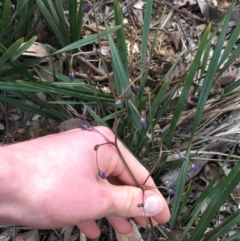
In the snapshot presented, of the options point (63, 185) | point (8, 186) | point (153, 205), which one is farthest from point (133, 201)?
point (8, 186)

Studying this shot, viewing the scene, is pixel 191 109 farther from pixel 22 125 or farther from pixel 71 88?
pixel 22 125

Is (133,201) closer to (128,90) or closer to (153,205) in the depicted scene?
(153,205)

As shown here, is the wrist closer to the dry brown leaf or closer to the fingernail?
the fingernail

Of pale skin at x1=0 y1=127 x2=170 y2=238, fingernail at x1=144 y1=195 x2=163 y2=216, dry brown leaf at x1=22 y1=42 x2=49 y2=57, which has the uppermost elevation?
dry brown leaf at x1=22 y1=42 x2=49 y2=57

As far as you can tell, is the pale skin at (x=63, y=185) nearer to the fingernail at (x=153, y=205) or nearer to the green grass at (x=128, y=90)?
the fingernail at (x=153, y=205)

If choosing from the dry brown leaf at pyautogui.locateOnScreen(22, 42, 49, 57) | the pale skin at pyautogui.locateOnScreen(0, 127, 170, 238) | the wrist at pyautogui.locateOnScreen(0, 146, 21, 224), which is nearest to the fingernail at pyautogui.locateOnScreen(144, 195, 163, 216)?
the pale skin at pyautogui.locateOnScreen(0, 127, 170, 238)

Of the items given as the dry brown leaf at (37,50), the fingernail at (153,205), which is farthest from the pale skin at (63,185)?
the dry brown leaf at (37,50)

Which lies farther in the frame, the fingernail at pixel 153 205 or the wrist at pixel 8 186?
the fingernail at pixel 153 205
